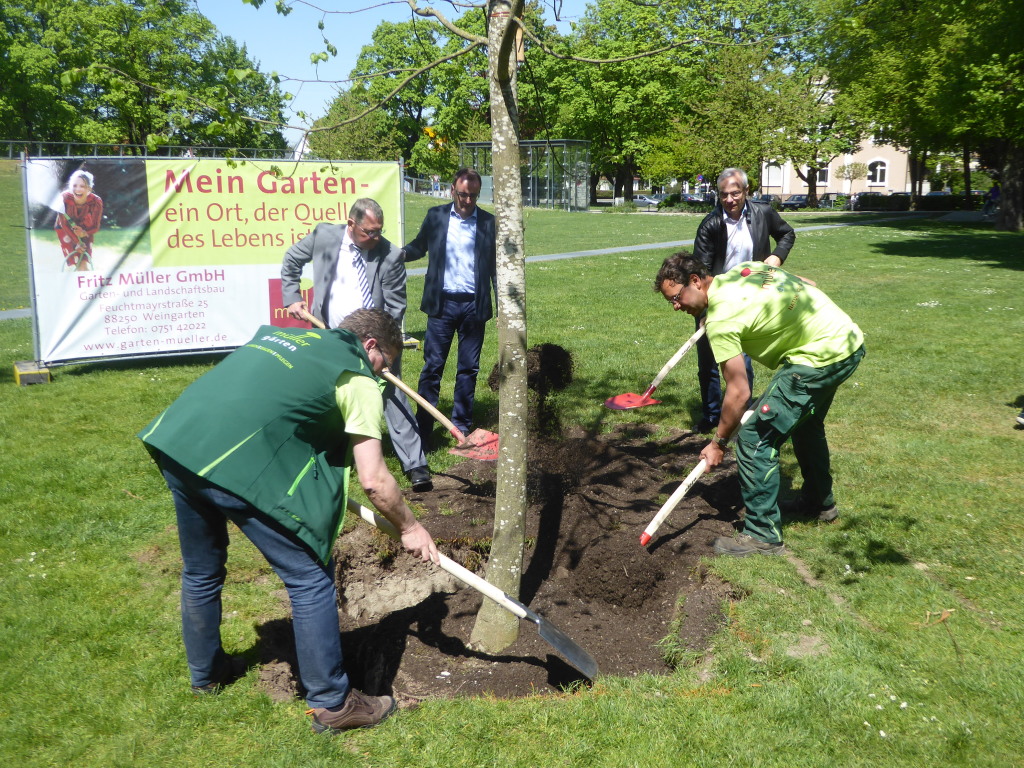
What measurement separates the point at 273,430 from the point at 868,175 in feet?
237

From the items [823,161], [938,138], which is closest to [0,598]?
[938,138]

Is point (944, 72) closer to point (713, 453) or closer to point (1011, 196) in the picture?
point (1011, 196)

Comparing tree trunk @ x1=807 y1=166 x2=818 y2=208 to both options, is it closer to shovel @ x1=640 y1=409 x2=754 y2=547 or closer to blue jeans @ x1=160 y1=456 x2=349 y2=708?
shovel @ x1=640 y1=409 x2=754 y2=547

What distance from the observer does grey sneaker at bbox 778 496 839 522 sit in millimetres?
5195

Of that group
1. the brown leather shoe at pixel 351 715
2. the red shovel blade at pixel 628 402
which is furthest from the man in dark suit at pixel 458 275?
the brown leather shoe at pixel 351 715

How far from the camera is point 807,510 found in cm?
530

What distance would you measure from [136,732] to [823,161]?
1927 inches

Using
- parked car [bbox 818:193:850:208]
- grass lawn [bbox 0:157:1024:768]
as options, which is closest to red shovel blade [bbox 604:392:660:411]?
grass lawn [bbox 0:157:1024:768]

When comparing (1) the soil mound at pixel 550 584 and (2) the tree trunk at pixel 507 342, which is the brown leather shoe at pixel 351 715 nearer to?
(1) the soil mound at pixel 550 584

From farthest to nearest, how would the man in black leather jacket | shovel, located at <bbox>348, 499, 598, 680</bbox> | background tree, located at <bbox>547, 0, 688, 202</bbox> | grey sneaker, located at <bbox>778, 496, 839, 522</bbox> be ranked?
background tree, located at <bbox>547, 0, 688, 202</bbox>
the man in black leather jacket
grey sneaker, located at <bbox>778, 496, 839, 522</bbox>
shovel, located at <bbox>348, 499, 598, 680</bbox>

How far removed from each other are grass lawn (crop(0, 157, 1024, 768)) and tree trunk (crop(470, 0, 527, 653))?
0.70 metres

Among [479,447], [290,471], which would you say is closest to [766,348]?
[479,447]

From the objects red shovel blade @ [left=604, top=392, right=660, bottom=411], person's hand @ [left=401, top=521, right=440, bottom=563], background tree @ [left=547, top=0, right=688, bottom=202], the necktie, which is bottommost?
red shovel blade @ [left=604, top=392, right=660, bottom=411]

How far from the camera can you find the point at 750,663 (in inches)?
146
